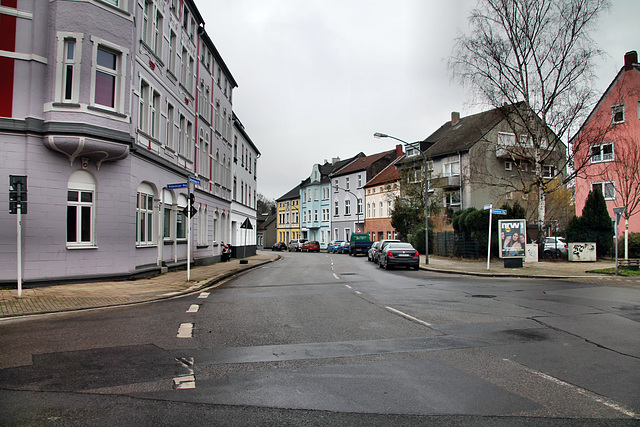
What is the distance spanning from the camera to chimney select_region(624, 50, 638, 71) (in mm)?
38469

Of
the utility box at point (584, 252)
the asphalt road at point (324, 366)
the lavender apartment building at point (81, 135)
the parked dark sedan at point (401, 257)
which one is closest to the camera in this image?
the asphalt road at point (324, 366)

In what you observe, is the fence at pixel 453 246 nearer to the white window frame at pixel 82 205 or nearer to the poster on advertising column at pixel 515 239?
the poster on advertising column at pixel 515 239

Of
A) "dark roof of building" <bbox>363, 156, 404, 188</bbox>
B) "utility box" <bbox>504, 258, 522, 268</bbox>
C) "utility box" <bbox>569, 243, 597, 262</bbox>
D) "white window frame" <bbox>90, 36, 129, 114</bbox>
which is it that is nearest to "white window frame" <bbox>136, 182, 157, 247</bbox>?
"white window frame" <bbox>90, 36, 129, 114</bbox>

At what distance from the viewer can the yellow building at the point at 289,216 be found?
90375mm

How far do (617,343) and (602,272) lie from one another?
1580 centimetres

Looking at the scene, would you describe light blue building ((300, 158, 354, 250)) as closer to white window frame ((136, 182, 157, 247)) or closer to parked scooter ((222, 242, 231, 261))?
parked scooter ((222, 242, 231, 261))

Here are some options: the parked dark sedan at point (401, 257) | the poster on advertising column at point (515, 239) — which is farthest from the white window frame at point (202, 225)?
the poster on advertising column at point (515, 239)

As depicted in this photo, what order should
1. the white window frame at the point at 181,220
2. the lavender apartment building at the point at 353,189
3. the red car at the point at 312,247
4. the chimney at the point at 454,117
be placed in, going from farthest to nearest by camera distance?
1. the lavender apartment building at the point at 353,189
2. the red car at the point at 312,247
3. the chimney at the point at 454,117
4. the white window frame at the point at 181,220

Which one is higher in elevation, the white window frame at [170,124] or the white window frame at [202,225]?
the white window frame at [170,124]

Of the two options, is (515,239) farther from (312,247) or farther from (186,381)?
(312,247)

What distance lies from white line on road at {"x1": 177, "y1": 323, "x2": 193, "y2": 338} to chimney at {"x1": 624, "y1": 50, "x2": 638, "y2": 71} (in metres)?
42.5

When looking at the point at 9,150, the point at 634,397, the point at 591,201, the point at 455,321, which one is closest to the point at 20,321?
the point at 9,150

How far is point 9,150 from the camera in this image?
46.6 ft

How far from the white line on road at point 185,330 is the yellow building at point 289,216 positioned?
262 feet
